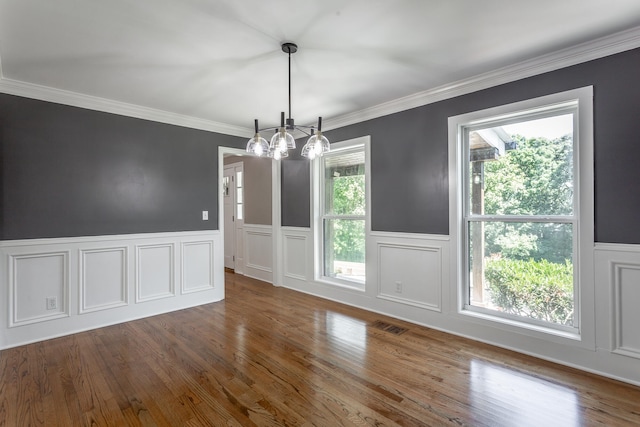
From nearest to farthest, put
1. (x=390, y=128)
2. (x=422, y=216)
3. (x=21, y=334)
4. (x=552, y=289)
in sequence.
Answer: (x=552, y=289)
(x=21, y=334)
(x=422, y=216)
(x=390, y=128)

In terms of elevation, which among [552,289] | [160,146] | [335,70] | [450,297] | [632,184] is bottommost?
[450,297]

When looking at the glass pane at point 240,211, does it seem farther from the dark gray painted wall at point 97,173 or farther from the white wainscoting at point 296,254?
the dark gray painted wall at point 97,173

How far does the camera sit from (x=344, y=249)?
4488 millimetres

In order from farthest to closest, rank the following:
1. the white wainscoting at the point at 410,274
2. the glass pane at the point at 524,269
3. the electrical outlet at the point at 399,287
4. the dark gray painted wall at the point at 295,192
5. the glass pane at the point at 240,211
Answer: the glass pane at the point at 240,211 → the dark gray painted wall at the point at 295,192 → the electrical outlet at the point at 399,287 → the white wainscoting at the point at 410,274 → the glass pane at the point at 524,269

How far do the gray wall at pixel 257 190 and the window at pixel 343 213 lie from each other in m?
1.16

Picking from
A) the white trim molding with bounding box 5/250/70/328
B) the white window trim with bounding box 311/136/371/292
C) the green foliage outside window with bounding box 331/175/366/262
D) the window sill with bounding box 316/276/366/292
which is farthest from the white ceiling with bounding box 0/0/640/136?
the window sill with bounding box 316/276/366/292

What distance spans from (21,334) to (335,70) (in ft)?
12.9

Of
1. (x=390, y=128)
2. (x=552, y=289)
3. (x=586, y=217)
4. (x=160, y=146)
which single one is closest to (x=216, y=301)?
(x=160, y=146)

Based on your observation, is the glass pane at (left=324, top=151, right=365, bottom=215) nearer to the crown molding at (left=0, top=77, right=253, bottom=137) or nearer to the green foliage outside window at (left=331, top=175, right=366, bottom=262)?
the green foliage outside window at (left=331, top=175, right=366, bottom=262)

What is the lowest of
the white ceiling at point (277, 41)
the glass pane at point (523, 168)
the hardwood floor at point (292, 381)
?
the hardwood floor at point (292, 381)

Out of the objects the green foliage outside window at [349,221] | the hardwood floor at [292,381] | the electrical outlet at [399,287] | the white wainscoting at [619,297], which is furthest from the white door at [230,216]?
the white wainscoting at [619,297]

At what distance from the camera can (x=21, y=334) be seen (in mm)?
3029

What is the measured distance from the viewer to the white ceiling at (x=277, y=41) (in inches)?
77.0

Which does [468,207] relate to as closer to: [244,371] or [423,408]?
[423,408]
